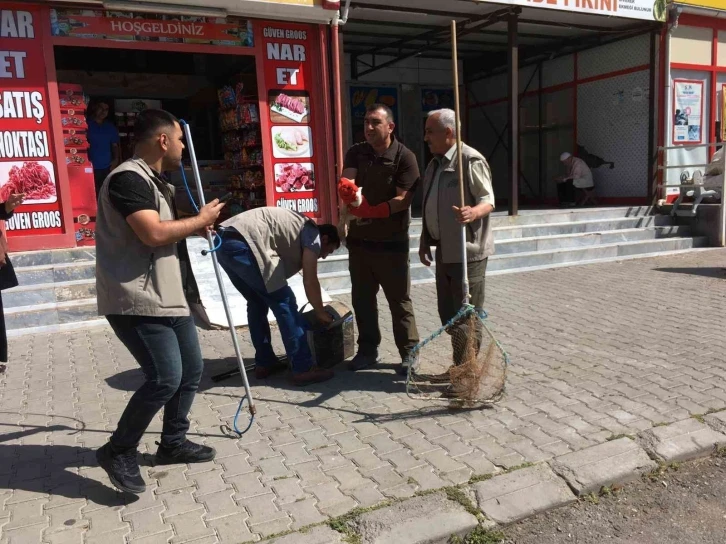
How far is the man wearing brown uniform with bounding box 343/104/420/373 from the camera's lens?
4430 mm

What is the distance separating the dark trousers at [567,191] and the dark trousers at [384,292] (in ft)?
31.5

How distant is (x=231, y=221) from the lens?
4.36 metres

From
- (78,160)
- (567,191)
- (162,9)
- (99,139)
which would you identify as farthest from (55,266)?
(567,191)

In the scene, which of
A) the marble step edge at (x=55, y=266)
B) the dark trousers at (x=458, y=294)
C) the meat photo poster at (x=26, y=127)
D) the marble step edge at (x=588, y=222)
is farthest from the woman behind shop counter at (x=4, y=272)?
the marble step edge at (x=588, y=222)

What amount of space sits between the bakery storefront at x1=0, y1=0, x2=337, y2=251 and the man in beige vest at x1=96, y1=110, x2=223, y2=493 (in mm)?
2897

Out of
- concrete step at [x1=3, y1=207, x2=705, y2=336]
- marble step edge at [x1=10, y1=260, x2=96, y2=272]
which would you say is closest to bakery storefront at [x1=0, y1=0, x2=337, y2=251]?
marble step edge at [x1=10, y1=260, x2=96, y2=272]

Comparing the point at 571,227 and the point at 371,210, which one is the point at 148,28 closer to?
the point at 371,210

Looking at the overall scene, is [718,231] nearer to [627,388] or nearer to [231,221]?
Answer: [627,388]

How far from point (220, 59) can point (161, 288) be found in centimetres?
912

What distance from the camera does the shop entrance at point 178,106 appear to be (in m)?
8.72

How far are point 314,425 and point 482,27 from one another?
8.66 m

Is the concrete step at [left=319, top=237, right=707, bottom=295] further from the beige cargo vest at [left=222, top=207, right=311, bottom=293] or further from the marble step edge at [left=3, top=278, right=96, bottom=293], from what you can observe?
the beige cargo vest at [left=222, top=207, right=311, bottom=293]

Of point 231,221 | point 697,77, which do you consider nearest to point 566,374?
point 231,221

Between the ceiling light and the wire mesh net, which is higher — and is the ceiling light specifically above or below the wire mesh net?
above
